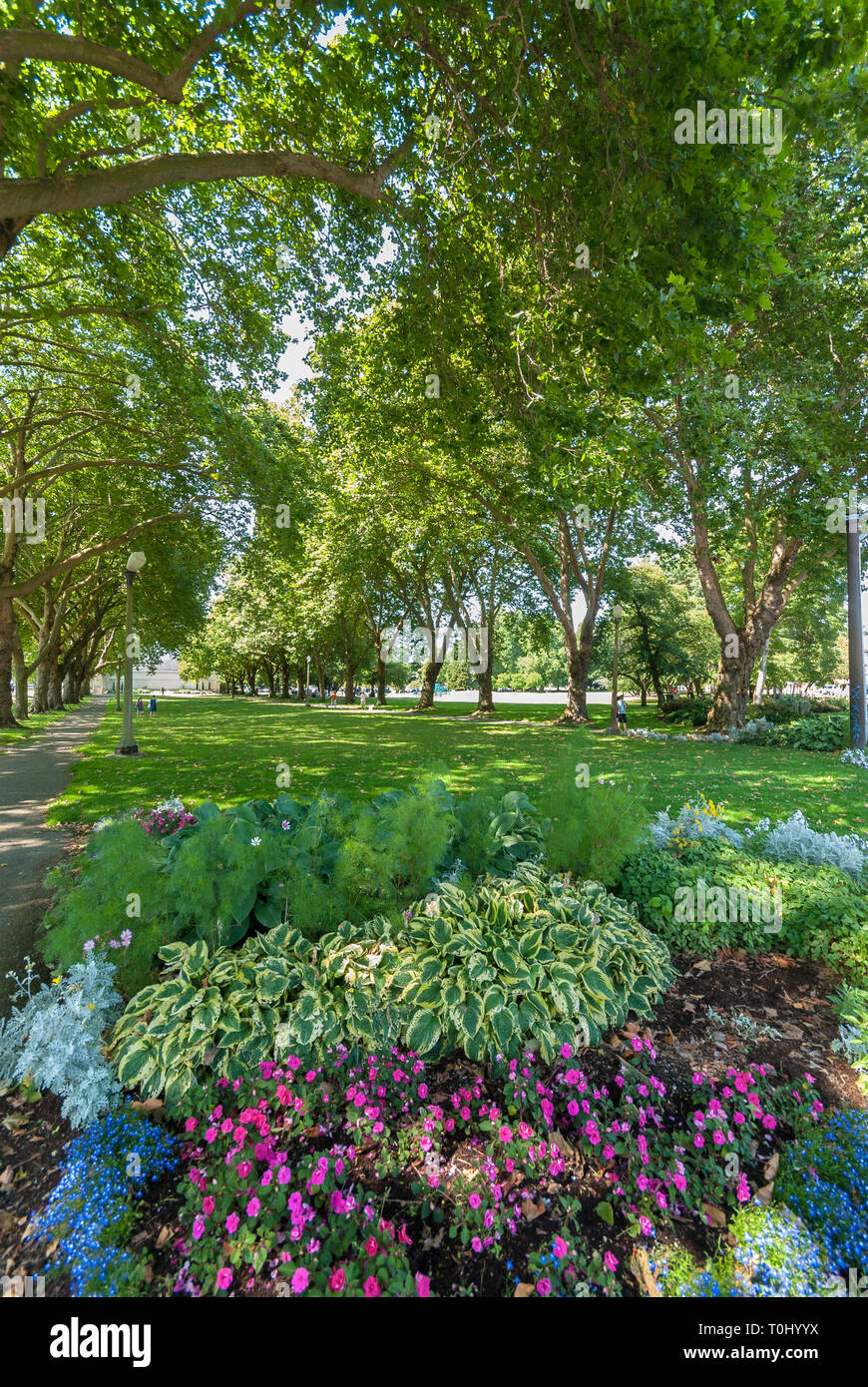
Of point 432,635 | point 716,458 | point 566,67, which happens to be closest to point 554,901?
point 566,67

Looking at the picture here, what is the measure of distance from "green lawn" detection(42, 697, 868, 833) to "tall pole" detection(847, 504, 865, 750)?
128 cm

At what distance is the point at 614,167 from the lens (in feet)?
13.3

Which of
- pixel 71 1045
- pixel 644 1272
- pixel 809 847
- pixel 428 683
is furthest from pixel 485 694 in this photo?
pixel 644 1272

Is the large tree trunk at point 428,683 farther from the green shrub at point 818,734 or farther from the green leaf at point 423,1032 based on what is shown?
the green leaf at point 423,1032

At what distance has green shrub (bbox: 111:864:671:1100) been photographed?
8.21ft

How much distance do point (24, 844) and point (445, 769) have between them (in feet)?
16.1

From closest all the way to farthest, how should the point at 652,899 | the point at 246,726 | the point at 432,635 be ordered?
the point at 652,899 < the point at 246,726 < the point at 432,635

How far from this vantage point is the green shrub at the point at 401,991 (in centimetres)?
250

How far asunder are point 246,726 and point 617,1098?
828 inches

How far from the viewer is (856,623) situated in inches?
495

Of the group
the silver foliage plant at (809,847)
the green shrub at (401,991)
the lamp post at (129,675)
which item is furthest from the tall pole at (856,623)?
the lamp post at (129,675)

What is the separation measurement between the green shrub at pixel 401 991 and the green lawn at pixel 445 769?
1.87 m

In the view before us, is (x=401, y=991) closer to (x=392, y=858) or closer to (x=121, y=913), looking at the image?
(x=392, y=858)

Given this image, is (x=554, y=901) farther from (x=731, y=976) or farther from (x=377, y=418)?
(x=377, y=418)
